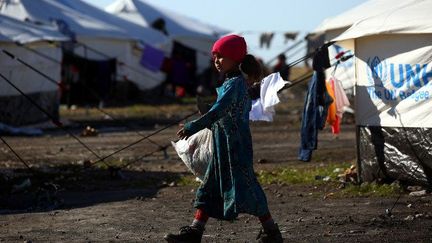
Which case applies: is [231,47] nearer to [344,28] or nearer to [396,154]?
[396,154]

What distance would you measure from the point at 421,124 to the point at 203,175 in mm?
2891

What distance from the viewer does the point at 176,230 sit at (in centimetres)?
833

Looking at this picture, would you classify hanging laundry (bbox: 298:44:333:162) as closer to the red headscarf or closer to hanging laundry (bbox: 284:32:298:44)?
the red headscarf

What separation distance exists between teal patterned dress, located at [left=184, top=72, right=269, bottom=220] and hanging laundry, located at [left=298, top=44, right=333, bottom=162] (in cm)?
360

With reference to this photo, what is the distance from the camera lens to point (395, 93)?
1018 centimetres

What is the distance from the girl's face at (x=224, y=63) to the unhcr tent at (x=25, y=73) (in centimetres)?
1121

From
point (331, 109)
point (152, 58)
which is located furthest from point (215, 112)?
point (152, 58)

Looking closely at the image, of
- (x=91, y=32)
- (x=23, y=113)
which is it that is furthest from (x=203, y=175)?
(x=91, y=32)

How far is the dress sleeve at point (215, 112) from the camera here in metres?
7.03

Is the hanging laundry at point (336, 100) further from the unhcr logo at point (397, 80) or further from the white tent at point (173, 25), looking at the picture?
the white tent at point (173, 25)

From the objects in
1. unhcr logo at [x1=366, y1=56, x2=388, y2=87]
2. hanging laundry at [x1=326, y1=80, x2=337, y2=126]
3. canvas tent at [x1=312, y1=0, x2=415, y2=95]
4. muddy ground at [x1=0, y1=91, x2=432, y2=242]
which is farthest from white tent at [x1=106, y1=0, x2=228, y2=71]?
unhcr logo at [x1=366, y1=56, x2=388, y2=87]

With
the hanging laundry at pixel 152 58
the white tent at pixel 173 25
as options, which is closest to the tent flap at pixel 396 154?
the hanging laundry at pixel 152 58

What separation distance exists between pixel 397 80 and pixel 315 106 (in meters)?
1.24

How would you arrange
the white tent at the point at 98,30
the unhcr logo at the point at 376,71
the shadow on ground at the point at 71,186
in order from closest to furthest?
the shadow on ground at the point at 71,186 → the unhcr logo at the point at 376,71 → the white tent at the point at 98,30
